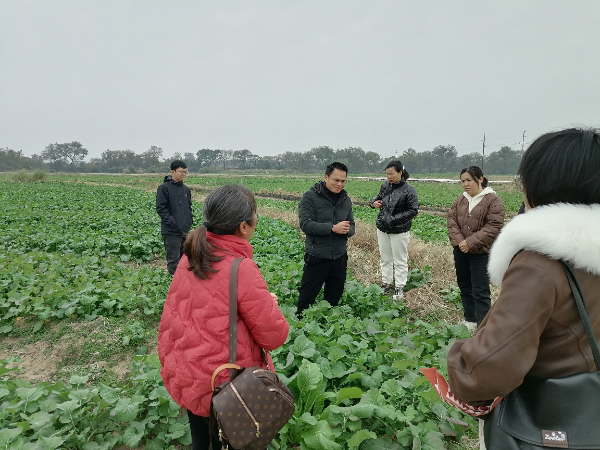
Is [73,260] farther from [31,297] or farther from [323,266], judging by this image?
[323,266]

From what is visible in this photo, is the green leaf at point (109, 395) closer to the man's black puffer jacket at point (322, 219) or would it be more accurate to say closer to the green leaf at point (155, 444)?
the green leaf at point (155, 444)

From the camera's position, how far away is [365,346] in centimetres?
344

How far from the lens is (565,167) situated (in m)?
1.17

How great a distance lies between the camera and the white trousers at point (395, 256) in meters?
5.41

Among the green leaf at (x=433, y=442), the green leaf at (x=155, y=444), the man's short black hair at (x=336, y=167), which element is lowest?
the green leaf at (x=155, y=444)

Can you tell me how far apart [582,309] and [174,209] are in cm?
590

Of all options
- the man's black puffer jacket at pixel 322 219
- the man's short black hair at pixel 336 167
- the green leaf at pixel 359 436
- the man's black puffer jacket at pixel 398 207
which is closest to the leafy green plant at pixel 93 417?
the green leaf at pixel 359 436

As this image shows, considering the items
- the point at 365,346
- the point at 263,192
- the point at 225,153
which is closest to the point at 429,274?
the point at 365,346

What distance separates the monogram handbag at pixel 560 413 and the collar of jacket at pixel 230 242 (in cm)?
129

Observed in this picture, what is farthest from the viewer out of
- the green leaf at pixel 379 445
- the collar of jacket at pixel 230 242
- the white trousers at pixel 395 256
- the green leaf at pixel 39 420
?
the white trousers at pixel 395 256

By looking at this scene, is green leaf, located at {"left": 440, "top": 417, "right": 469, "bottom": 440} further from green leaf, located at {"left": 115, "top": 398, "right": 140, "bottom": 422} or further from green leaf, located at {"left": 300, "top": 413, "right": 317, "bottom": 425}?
green leaf, located at {"left": 115, "top": 398, "right": 140, "bottom": 422}

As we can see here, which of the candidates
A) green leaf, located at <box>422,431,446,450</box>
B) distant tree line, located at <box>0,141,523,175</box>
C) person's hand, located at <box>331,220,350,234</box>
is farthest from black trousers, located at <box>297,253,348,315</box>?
distant tree line, located at <box>0,141,523,175</box>

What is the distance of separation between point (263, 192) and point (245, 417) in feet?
94.1

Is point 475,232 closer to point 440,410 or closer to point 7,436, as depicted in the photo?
point 440,410
